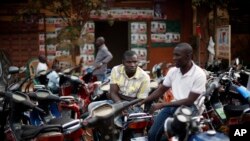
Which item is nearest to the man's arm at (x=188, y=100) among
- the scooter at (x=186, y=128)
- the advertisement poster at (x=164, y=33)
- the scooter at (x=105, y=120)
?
the scooter at (x=186, y=128)

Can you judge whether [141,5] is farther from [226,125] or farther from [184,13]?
[226,125]

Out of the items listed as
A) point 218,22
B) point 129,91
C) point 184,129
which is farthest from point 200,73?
point 218,22

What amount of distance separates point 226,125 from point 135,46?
31.8 feet

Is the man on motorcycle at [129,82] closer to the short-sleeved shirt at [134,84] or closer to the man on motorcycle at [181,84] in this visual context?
the short-sleeved shirt at [134,84]

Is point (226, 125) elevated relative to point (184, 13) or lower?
lower

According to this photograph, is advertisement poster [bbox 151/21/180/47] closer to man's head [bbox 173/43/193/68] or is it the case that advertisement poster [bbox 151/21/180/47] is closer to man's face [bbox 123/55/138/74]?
man's face [bbox 123/55/138/74]

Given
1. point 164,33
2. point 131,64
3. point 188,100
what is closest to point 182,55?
point 188,100

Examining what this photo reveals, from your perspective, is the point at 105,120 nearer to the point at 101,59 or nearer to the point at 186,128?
the point at 186,128

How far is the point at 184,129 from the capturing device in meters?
3.14

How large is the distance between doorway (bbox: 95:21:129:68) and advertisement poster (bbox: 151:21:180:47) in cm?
108

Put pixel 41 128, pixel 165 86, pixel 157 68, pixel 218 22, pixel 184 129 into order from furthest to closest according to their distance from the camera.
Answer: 1. pixel 218 22
2. pixel 157 68
3. pixel 165 86
4. pixel 41 128
5. pixel 184 129

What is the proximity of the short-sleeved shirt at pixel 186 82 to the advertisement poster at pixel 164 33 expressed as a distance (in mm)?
10480

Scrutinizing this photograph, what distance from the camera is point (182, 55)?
4.76 metres

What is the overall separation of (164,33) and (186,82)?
1082 centimetres
